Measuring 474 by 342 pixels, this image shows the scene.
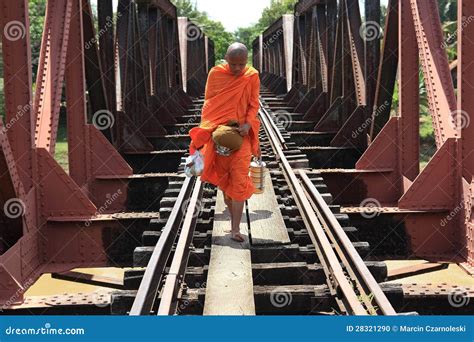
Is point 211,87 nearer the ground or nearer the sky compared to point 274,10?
nearer the ground

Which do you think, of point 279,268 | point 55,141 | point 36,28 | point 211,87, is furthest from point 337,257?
point 36,28

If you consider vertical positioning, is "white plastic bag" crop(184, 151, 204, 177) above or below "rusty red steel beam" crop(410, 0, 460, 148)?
below

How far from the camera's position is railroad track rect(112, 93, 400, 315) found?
375cm

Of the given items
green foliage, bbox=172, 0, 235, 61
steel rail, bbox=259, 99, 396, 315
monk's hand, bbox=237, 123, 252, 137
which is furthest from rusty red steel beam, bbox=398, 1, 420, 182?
green foliage, bbox=172, 0, 235, 61

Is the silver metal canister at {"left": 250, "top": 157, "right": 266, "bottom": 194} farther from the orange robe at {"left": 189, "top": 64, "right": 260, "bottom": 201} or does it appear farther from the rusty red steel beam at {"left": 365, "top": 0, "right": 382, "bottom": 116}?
the rusty red steel beam at {"left": 365, "top": 0, "right": 382, "bottom": 116}

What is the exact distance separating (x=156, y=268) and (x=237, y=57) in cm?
166

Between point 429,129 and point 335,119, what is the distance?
2870cm

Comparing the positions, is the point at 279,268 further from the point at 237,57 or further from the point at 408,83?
the point at 408,83

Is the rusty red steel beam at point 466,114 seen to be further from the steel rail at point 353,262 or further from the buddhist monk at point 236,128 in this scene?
the buddhist monk at point 236,128

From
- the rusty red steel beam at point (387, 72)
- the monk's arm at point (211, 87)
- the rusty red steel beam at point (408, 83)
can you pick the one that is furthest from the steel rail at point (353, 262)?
the rusty red steel beam at point (387, 72)

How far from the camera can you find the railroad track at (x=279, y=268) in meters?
3.75

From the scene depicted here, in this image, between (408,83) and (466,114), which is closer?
(466,114)

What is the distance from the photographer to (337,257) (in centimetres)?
478

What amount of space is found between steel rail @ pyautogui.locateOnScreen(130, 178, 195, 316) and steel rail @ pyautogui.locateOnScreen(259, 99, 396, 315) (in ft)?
3.27
